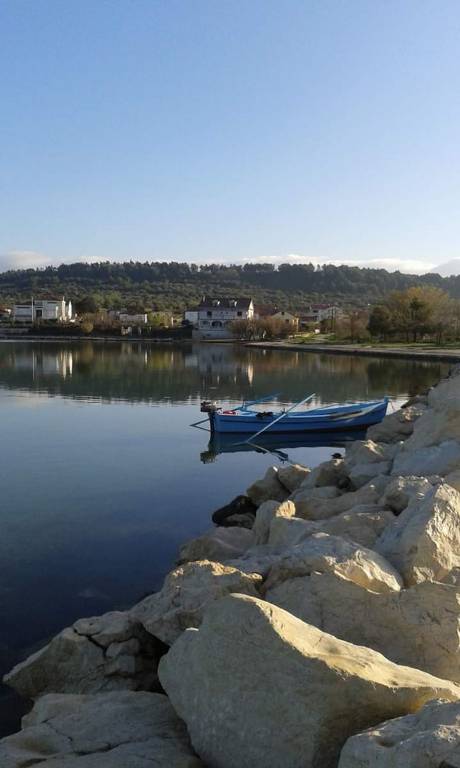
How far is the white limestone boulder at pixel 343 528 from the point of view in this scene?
766 centimetres

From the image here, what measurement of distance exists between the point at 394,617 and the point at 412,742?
6.24 feet

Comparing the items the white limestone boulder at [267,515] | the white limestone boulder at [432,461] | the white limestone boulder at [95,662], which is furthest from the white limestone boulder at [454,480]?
the white limestone boulder at [95,662]

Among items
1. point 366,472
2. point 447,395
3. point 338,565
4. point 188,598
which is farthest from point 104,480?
point 338,565

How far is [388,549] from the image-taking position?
6.62m

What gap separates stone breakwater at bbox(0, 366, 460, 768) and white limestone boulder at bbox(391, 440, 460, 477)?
188cm

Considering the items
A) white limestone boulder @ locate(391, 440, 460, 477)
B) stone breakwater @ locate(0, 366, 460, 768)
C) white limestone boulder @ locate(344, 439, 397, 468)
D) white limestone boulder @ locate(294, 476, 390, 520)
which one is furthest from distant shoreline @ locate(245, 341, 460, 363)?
stone breakwater @ locate(0, 366, 460, 768)

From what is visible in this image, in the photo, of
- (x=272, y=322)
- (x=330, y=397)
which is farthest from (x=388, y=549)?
(x=272, y=322)

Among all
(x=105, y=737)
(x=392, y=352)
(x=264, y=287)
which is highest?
(x=264, y=287)

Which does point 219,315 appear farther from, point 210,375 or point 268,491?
point 268,491

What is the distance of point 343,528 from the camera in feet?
25.9

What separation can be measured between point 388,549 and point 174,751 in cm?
320

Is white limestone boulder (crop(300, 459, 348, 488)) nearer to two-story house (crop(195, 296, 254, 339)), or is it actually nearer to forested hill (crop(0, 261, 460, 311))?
two-story house (crop(195, 296, 254, 339))

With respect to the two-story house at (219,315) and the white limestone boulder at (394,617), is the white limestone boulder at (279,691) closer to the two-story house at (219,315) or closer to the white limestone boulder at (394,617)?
the white limestone boulder at (394,617)

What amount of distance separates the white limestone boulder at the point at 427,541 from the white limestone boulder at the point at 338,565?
0.22 m
